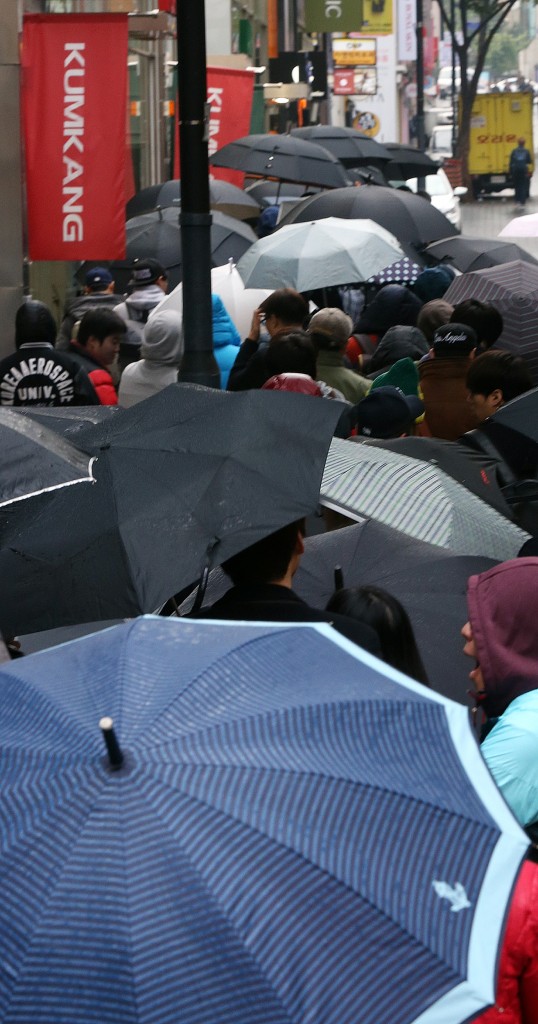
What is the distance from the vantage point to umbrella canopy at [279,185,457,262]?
13.7m

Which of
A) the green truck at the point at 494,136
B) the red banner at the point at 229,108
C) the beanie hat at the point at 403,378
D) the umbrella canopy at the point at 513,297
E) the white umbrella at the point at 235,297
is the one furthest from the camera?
the green truck at the point at 494,136

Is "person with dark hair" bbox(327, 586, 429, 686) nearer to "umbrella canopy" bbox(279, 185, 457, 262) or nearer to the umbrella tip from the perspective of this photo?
the umbrella tip

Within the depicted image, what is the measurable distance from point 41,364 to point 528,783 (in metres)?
4.69

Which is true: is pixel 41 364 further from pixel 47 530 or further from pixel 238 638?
pixel 238 638

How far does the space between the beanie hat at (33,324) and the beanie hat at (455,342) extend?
1.85 metres

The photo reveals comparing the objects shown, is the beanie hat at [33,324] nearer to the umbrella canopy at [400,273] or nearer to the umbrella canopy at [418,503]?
the umbrella canopy at [418,503]

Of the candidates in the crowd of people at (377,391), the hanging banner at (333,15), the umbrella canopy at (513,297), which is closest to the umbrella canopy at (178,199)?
the crowd of people at (377,391)

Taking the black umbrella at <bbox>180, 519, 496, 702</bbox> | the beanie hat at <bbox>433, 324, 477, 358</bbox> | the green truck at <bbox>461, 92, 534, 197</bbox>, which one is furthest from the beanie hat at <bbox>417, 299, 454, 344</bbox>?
the green truck at <bbox>461, 92, 534, 197</bbox>

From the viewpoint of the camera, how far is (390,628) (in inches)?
151

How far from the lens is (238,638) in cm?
282

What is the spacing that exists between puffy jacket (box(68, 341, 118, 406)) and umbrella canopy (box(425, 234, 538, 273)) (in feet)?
17.3

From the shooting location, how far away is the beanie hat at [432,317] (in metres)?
9.30

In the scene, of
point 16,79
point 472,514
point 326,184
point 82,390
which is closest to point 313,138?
point 326,184

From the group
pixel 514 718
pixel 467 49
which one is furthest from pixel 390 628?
pixel 467 49
